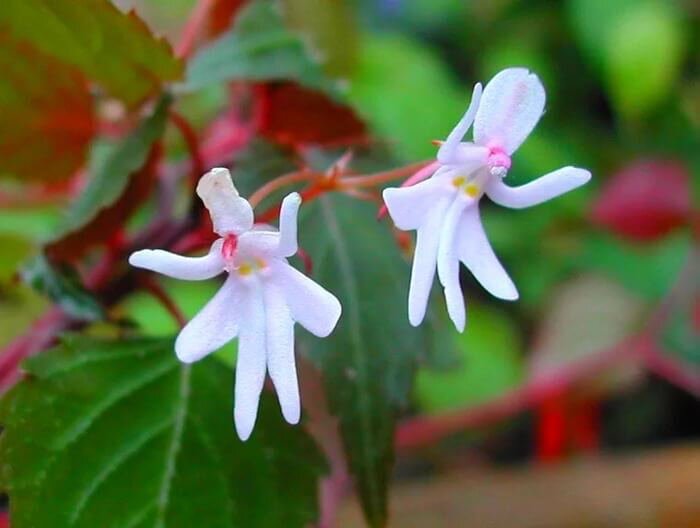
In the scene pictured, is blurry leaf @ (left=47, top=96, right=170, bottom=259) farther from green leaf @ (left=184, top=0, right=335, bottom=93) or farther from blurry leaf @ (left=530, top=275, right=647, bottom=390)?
blurry leaf @ (left=530, top=275, right=647, bottom=390)

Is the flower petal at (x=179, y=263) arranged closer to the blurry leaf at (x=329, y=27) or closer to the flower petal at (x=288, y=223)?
the flower petal at (x=288, y=223)

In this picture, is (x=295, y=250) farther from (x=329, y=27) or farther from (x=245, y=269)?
(x=329, y=27)

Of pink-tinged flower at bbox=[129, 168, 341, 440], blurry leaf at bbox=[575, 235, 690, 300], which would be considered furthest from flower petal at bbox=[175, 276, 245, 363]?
blurry leaf at bbox=[575, 235, 690, 300]

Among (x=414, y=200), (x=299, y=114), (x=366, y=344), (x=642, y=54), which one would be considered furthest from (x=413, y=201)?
(x=642, y=54)

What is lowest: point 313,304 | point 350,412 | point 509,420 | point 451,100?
point 509,420

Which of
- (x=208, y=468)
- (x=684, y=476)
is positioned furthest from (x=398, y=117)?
(x=208, y=468)

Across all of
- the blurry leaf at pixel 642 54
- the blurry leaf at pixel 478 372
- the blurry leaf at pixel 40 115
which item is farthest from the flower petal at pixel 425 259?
the blurry leaf at pixel 642 54

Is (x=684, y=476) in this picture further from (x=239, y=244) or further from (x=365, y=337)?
(x=239, y=244)
